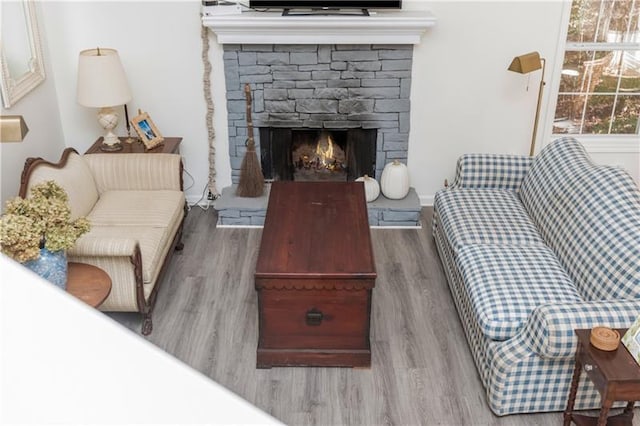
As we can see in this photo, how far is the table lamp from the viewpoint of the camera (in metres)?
4.20

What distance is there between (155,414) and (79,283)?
2781mm

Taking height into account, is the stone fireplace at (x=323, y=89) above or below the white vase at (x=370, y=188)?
above

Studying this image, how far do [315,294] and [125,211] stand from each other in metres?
1.50

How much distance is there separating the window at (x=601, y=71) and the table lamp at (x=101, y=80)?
324 cm

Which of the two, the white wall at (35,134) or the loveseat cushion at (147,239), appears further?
the white wall at (35,134)

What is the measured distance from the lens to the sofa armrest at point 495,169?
4363 mm

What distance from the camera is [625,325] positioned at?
2760 mm

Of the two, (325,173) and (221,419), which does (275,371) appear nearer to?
(325,173)

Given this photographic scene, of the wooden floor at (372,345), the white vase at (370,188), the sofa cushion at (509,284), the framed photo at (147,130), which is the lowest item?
the wooden floor at (372,345)

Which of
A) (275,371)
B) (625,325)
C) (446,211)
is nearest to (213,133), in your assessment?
(446,211)

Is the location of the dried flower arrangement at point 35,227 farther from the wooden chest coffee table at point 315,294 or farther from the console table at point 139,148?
the console table at point 139,148

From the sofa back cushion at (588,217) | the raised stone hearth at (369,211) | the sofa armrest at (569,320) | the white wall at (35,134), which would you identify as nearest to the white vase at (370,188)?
the raised stone hearth at (369,211)

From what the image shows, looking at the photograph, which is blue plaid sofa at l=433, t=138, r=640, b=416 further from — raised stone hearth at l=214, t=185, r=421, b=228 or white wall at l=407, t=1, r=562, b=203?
white wall at l=407, t=1, r=562, b=203

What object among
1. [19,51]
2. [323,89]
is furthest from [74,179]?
[323,89]
